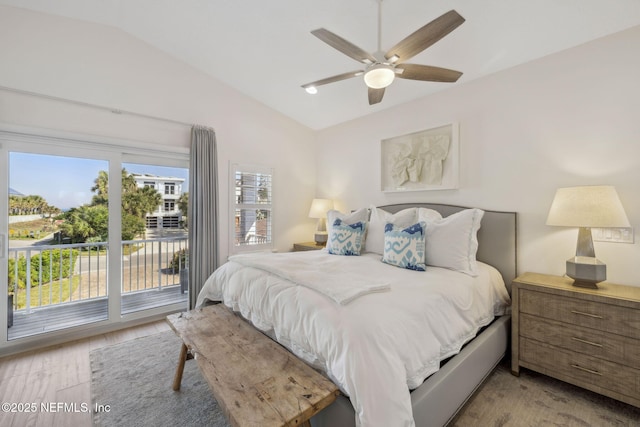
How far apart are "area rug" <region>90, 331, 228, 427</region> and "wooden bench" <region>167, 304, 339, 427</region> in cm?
33

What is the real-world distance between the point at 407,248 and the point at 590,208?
1262 mm

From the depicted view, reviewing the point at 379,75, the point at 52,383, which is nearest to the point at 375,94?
the point at 379,75

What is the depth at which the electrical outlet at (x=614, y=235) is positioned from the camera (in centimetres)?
205

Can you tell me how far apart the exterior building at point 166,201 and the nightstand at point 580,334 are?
3652 millimetres

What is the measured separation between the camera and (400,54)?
6.11 feet

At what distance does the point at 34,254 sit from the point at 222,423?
8.78ft

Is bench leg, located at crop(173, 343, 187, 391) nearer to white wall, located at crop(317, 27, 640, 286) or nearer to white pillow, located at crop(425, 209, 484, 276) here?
white pillow, located at crop(425, 209, 484, 276)

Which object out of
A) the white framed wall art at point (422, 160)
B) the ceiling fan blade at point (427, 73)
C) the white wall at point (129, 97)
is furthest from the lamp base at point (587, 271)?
the white wall at point (129, 97)

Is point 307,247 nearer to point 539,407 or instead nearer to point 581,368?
point 539,407

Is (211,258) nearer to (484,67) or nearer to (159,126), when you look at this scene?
(159,126)

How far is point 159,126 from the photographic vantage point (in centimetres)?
318

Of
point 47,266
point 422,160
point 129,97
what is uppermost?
point 129,97

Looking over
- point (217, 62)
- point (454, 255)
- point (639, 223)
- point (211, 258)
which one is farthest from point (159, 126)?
point (639, 223)

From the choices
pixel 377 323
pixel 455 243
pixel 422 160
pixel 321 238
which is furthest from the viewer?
pixel 321 238
